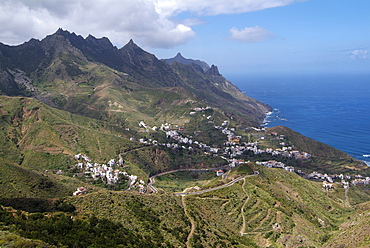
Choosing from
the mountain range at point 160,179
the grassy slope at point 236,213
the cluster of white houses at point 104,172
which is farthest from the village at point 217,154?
the grassy slope at point 236,213

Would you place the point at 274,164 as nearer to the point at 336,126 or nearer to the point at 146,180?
the point at 146,180

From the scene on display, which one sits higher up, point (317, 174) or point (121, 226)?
point (317, 174)

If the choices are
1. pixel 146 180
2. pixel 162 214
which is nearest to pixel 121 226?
pixel 162 214

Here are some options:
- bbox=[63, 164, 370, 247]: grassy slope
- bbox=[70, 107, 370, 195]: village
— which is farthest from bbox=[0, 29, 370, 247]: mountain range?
bbox=[70, 107, 370, 195]: village

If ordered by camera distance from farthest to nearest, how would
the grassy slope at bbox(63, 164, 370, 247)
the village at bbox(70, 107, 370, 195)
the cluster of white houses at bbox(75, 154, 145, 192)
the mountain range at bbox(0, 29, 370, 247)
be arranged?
the village at bbox(70, 107, 370, 195) < the cluster of white houses at bbox(75, 154, 145, 192) < the grassy slope at bbox(63, 164, 370, 247) < the mountain range at bbox(0, 29, 370, 247)

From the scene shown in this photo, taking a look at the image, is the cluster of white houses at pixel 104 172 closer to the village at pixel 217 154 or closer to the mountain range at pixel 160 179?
the village at pixel 217 154

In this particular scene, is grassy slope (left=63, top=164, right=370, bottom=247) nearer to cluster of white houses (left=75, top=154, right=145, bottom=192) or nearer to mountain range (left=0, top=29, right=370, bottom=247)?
mountain range (left=0, top=29, right=370, bottom=247)
